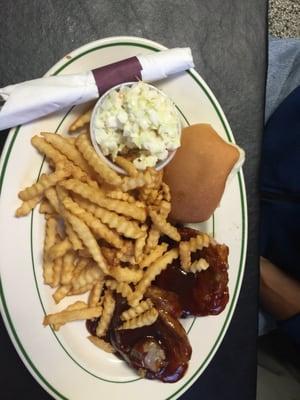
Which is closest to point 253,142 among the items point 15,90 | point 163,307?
point 163,307

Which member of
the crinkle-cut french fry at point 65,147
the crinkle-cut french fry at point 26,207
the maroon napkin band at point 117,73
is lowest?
the crinkle-cut french fry at point 26,207

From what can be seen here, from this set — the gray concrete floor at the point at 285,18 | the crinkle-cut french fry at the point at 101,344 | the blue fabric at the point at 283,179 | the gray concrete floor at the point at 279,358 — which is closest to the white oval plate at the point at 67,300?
the crinkle-cut french fry at the point at 101,344

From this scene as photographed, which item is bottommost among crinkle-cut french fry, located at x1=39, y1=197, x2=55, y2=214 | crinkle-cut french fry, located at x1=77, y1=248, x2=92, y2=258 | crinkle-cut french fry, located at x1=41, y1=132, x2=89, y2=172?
crinkle-cut french fry, located at x1=77, y1=248, x2=92, y2=258

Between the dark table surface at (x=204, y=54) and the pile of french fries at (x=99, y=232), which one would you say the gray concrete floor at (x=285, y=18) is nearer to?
the dark table surface at (x=204, y=54)

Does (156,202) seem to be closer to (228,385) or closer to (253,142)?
(253,142)

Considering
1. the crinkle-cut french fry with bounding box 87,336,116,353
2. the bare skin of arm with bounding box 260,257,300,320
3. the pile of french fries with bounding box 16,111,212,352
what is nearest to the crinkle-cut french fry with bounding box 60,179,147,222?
the pile of french fries with bounding box 16,111,212,352

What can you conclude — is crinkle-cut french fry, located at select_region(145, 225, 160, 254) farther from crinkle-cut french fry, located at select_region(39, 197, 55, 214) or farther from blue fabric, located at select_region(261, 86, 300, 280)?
blue fabric, located at select_region(261, 86, 300, 280)

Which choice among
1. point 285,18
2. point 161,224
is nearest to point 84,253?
point 161,224
